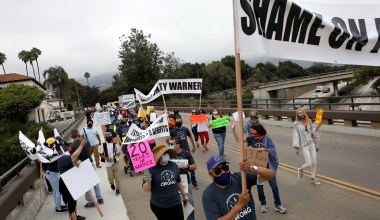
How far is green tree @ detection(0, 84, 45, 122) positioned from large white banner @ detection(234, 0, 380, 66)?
52.2m

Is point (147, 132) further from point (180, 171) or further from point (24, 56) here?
point (24, 56)

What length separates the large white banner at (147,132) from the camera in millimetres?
7141

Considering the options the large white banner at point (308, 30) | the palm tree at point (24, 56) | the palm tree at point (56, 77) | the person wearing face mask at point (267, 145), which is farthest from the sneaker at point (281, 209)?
the palm tree at point (24, 56)

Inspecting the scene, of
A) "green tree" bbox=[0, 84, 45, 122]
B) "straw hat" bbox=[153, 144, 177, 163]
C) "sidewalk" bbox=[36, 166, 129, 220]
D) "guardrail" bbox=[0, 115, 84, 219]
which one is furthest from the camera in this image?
"green tree" bbox=[0, 84, 45, 122]

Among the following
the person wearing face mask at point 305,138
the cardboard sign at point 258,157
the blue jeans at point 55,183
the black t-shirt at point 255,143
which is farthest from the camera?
the blue jeans at point 55,183

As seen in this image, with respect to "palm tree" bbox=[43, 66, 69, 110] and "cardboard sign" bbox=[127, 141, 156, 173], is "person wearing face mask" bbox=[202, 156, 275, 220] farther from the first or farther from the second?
"palm tree" bbox=[43, 66, 69, 110]

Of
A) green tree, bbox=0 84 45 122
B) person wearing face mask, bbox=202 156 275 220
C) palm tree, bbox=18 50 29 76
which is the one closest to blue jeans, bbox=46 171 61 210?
person wearing face mask, bbox=202 156 275 220

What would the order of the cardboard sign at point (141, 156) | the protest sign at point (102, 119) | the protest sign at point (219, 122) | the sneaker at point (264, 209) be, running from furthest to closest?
the protest sign at point (102, 119)
the protest sign at point (219, 122)
the sneaker at point (264, 209)
the cardboard sign at point (141, 156)

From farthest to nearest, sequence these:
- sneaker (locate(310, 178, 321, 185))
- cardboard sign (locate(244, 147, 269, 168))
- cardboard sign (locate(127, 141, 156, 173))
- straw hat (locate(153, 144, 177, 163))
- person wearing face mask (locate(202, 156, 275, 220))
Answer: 1. sneaker (locate(310, 178, 321, 185))
2. cardboard sign (locate(127, 141, 156, 173))
3. straw hat (locate(153, 144, 177, 163))
4. cardboard sign (locate(244, 147, 269, 168))
5. person wearing face mask (locate(202, 156, 275, 220))

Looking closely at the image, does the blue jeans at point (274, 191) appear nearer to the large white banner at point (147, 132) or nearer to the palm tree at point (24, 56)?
the large white banner at point (147, 132)

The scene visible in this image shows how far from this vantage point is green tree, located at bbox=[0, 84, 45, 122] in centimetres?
4978

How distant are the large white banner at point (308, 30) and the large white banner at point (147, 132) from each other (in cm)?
360

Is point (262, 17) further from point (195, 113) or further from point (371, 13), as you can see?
point (195, 113)

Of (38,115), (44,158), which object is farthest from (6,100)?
(44,158)
